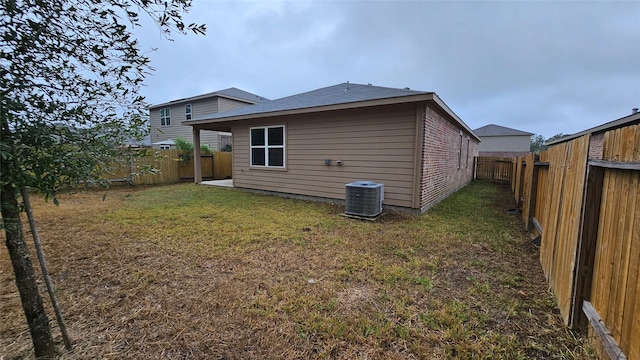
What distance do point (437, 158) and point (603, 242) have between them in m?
5.50

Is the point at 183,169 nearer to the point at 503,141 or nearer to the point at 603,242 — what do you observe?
the point at 603,242

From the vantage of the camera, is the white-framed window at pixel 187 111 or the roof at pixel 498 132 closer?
the white-framed window at pixel 187 111

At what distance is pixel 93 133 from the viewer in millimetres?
1772

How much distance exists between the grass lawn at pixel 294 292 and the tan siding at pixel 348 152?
63.3 inches

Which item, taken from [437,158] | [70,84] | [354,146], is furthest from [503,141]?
[70,84]

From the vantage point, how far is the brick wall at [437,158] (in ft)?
20.0

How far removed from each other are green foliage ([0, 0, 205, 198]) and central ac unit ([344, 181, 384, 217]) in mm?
4373

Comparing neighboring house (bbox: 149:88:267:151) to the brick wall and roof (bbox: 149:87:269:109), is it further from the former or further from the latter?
the brick wall

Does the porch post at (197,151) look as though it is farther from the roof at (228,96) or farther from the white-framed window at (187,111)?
the white-framed window at (187,111)

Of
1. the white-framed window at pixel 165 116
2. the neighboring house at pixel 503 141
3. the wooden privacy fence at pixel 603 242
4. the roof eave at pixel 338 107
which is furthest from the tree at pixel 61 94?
the neighboring house at pixel 503 141

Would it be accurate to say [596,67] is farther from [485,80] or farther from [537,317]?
[537,317]

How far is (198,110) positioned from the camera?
17.7 m

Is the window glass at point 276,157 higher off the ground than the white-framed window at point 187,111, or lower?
lower

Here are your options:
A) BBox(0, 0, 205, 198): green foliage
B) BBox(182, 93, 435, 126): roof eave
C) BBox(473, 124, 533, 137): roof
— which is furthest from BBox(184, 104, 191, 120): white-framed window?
BBox(473, 124, 533, 137): roof
